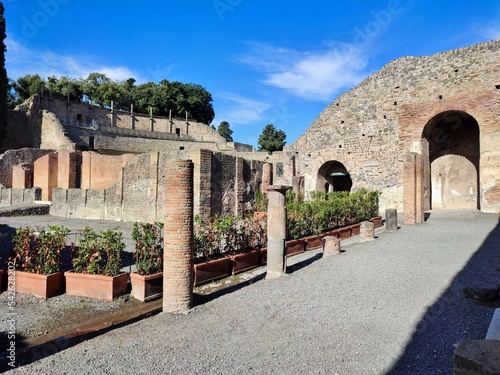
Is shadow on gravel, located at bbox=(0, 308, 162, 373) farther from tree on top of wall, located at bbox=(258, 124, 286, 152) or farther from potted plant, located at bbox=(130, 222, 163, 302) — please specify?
tree on top of wall, located at bbox=(258, 124, 286, 152)

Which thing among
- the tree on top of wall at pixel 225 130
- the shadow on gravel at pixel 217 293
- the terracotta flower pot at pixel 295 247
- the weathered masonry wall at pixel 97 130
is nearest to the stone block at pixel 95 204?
the weathered masonry wall at pixel 97 130

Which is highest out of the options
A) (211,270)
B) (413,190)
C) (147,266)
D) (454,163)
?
(454,163)

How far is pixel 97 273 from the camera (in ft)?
18.4

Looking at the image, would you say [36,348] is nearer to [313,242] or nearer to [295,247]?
[295,247]

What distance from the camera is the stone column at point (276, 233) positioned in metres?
6.79

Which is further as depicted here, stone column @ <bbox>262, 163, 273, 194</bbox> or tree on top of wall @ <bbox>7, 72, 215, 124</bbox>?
tree on top of wall @ <bbox>7, 72, 215, 124</bbox>

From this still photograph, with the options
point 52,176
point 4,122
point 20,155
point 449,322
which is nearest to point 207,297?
point 449,322

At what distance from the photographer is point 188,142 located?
4441cm

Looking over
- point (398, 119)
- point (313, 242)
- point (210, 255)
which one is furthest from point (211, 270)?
point (398, 119)

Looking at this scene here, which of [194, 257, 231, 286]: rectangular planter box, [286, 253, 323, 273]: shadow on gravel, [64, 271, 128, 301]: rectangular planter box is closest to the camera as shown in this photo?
[64, 271, 128, 301]: rectangular planter box

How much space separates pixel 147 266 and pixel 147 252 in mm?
234

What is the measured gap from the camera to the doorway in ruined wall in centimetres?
1981

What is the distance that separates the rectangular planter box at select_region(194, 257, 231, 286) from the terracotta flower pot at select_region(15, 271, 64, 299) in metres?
2.21

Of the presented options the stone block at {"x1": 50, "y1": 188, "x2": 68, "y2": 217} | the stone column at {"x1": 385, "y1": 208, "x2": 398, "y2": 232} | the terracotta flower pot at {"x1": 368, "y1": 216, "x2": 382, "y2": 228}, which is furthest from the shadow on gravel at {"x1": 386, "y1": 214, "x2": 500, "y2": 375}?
the stone block at {"x1": 50, "y1": 188, "x2": 68, "y2": 217}
